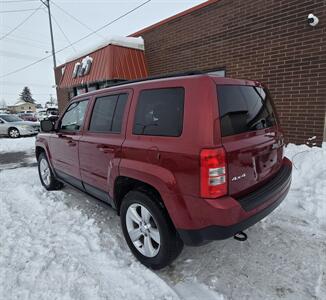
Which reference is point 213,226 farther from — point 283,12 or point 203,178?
point 283,12

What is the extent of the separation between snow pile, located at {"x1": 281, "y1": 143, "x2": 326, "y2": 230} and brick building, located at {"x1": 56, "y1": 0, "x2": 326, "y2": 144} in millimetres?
692

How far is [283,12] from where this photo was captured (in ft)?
18.4

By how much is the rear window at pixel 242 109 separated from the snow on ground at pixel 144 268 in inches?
56.8

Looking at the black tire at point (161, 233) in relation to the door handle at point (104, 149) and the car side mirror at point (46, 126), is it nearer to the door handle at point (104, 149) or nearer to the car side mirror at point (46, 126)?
the door handle at point (104, 149)

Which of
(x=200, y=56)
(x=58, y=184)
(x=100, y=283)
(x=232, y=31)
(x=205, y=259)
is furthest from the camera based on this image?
(x=200, y=56)

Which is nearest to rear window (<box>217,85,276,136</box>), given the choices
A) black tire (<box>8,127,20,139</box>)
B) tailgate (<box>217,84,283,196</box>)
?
tailgate (<box>217,84,283,196</box>)

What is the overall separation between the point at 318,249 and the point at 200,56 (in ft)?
20.5

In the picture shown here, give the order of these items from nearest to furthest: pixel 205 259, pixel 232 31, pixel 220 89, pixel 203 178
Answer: pixel 203 178 < pixel 220 89 < pixel 205 259 < pixel 232 31

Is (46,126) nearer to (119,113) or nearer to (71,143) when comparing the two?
(71,143)

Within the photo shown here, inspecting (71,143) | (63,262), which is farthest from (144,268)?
(71,143)

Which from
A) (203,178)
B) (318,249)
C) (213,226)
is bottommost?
(318,249)

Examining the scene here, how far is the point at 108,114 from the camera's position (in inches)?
122

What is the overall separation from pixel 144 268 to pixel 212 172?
1.37m

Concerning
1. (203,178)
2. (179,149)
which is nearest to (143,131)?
(179,149)
